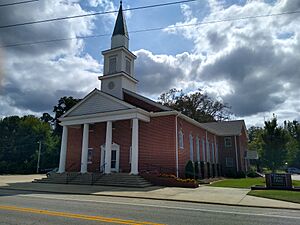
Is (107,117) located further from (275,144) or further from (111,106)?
(275,144)

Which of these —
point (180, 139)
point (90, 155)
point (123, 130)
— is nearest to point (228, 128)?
point (180, 139)

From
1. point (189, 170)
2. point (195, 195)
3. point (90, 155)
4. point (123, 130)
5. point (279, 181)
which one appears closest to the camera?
point (195, 195)

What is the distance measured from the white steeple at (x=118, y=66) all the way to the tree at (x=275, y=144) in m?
14.3

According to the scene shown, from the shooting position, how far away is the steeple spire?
27297mm

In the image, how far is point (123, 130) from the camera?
25031mm

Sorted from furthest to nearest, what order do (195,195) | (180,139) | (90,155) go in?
(90,155)
(180,139)
(195,195)

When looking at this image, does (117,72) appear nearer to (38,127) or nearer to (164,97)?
(164,97)

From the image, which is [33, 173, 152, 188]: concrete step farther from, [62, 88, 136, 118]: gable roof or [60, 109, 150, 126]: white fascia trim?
[62, 88, 136, 118]: gable roof

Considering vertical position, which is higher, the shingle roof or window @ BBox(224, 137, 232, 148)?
the shingle roof

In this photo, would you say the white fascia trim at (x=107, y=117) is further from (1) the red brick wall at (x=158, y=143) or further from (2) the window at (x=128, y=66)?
(2) the window at (x=128, y=66)

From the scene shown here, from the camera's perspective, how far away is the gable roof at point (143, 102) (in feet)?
78.2

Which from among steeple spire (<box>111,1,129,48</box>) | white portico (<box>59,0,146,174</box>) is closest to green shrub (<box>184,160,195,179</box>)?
white portico (<box>59,0,146,174</box>)

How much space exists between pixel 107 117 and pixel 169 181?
7757 mm

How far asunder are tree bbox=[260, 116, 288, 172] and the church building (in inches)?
257
